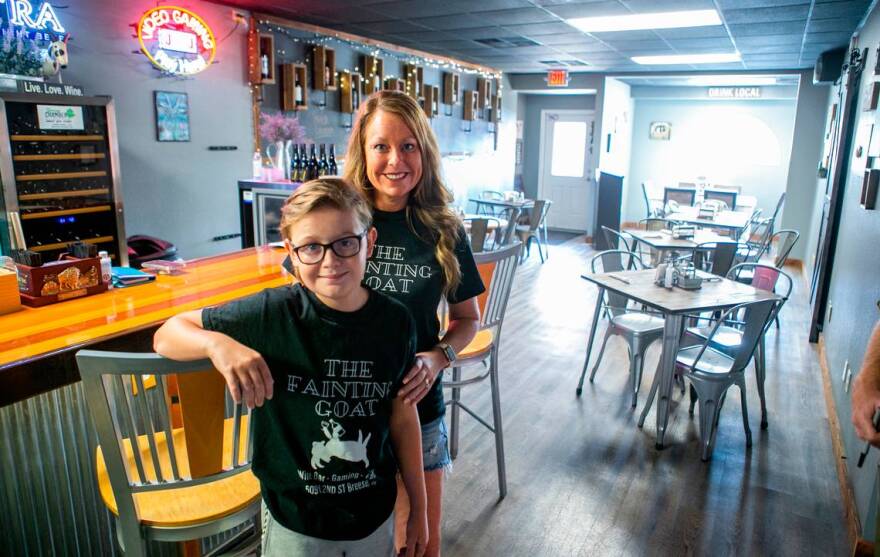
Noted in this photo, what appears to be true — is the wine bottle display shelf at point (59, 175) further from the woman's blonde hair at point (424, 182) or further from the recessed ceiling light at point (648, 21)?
the recessed ceiling light at point (648, 21)

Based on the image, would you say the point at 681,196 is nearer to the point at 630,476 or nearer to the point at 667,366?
the point at 667,366

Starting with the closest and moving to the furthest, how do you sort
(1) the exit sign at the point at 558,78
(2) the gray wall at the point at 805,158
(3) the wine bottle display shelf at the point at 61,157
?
(3) the wine bottle display shelf at the point at 61,157, (2) the gray wall at the point at 805,158, (1) the exit sign at the point at 558,78

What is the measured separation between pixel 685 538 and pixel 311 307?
2083 mm

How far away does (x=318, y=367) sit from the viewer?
1113 mm

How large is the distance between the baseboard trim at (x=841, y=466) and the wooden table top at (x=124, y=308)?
8.25 feet

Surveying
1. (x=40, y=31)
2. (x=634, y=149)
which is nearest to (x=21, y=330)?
(x=40, y=31)

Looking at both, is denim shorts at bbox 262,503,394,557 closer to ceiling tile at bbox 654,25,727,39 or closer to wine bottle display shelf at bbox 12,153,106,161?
wine bottle display shelf at bbox 12,153,106,161

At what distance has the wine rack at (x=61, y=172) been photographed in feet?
11.3

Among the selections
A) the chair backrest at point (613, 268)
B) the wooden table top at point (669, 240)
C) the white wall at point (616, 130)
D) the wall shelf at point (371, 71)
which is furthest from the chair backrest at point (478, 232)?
the white wall at point (616, 130)

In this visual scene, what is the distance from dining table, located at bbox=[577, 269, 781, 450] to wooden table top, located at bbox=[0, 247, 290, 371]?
6.29 ft

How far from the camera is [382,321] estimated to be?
1176mm

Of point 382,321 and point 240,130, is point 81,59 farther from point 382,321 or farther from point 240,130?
point 382,321

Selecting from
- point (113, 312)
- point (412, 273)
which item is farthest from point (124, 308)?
point (412, 273)

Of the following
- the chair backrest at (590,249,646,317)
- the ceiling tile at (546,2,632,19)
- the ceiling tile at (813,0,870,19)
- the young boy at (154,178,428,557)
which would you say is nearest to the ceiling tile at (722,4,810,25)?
the ceiling tile at (813,0,870,19)
